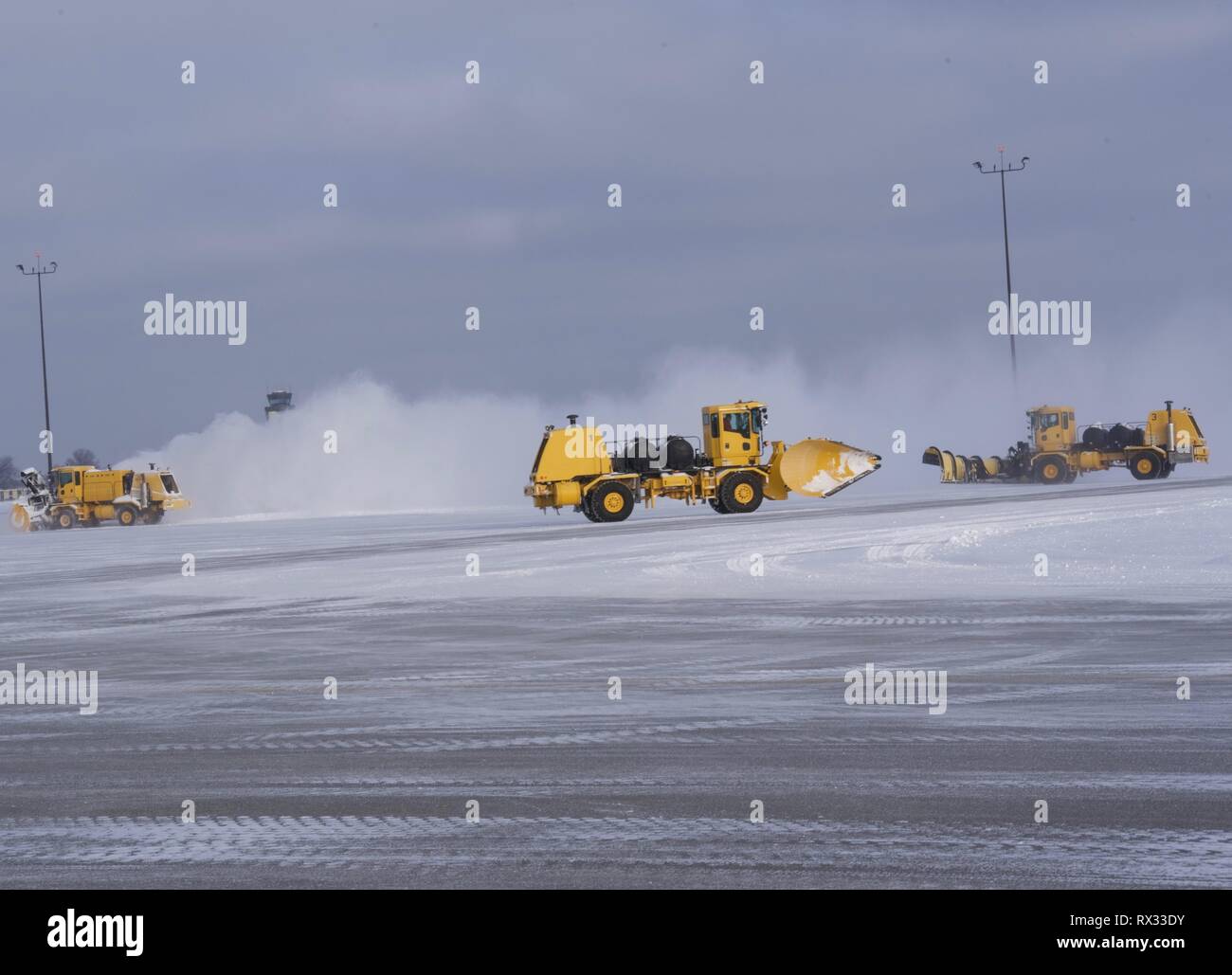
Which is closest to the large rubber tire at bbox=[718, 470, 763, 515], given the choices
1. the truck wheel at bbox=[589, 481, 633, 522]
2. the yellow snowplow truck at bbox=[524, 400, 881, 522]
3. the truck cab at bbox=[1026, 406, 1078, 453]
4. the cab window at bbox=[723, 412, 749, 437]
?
the yellow snowplow truck at bbox=[524, 400, 881, 522]

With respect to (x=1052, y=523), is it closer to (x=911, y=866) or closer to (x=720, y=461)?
(x=720, y=461)

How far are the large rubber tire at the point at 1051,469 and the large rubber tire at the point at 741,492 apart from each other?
57.9 ft

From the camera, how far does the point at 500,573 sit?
23.1m

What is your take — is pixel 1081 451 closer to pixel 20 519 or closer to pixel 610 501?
pixel 610 501

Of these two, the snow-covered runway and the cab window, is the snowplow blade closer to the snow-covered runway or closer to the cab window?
the cab window

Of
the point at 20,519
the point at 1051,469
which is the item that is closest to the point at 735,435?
the point at 1051,469

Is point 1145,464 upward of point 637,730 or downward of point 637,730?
upward

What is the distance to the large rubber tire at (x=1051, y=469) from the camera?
170 feet

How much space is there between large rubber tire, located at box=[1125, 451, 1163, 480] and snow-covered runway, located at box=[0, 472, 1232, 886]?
3049 cm

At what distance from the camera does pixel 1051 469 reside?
5203cm

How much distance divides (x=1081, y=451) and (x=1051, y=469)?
1.64 meters

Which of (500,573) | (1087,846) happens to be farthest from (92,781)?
(500,573)

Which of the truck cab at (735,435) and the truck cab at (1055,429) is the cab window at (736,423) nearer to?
the truck cab at (735,435)
